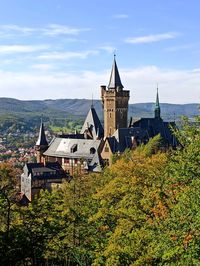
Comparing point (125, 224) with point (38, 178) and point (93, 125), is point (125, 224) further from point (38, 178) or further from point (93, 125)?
point (93, 125)

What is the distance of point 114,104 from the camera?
281 feet

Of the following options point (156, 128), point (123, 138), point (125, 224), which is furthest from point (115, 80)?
point (125, 224)

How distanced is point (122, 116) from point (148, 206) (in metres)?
61.9

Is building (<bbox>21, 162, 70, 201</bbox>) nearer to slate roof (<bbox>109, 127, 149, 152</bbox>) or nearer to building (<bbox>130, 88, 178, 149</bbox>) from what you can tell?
slate roof (<bbox>109, 127, 149, 152</bbox>)

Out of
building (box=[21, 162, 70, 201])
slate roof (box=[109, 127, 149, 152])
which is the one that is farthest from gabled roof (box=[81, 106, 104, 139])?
building (box=[21, 162, 70, 201])

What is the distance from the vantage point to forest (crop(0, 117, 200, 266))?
58.2 feet

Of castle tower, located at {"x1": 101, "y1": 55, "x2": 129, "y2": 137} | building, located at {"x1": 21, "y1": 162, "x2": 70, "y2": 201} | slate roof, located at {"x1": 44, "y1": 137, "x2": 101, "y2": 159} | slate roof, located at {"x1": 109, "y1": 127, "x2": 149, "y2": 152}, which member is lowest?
building, located at {"x1": 21, "y1": 162, "x2": 70, "y2": 201}

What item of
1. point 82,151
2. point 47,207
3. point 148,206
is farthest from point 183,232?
point 82,151

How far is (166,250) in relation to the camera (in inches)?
690

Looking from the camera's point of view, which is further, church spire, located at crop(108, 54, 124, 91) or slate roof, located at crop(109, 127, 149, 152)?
church spire, located at crop(108, 54, 124, 91)

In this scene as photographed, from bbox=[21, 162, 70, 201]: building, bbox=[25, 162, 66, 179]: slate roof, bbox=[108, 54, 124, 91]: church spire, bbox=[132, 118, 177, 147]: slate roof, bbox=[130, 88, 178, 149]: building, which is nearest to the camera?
bbox=[21, 162, 70, 201]: building

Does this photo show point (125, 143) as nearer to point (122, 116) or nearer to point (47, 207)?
point (122, 116)

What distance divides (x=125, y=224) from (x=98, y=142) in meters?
57.7

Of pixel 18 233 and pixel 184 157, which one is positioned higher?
pixel 184 157
